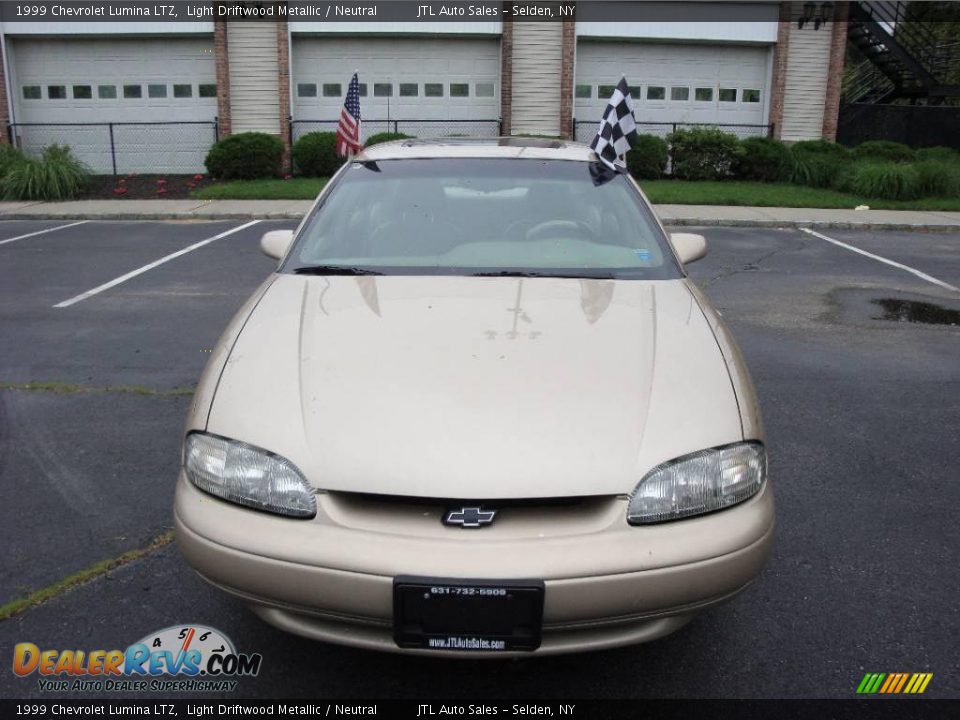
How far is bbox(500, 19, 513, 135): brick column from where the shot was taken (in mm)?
19281

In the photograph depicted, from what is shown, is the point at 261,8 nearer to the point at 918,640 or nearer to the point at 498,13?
the point at 498,13

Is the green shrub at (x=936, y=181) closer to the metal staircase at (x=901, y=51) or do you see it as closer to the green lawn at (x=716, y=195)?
the green lawn at (x=716, y=195)

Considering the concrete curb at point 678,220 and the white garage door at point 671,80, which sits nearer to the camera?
the concrete curb at point 678,220

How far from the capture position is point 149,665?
274 cm

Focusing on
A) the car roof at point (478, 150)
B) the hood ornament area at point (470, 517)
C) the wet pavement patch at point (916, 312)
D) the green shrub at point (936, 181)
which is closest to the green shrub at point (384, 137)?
the green shrub at point (936, 181)

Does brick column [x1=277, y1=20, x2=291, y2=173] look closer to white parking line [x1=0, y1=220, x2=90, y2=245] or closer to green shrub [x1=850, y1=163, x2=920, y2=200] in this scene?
white parking line [x1=0, y1=220, x2=90, y2=245]

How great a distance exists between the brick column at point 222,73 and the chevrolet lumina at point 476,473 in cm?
1780

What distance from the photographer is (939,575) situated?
328 centimetres

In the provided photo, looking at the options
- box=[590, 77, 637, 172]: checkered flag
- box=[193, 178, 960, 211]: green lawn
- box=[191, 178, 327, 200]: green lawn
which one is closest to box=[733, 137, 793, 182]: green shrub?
box=[193, 178, 960, 211]: green lawn

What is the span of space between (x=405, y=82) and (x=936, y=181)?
11118 millimetres

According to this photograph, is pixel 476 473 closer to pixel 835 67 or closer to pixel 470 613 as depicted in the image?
pixel 470 613

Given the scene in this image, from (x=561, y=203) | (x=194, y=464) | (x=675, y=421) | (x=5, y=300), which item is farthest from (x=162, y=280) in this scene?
(x=675, y=421)

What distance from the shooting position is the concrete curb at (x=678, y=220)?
1314 centimetres

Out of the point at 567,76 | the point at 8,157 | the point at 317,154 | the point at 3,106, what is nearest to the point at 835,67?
the point at 567,76
